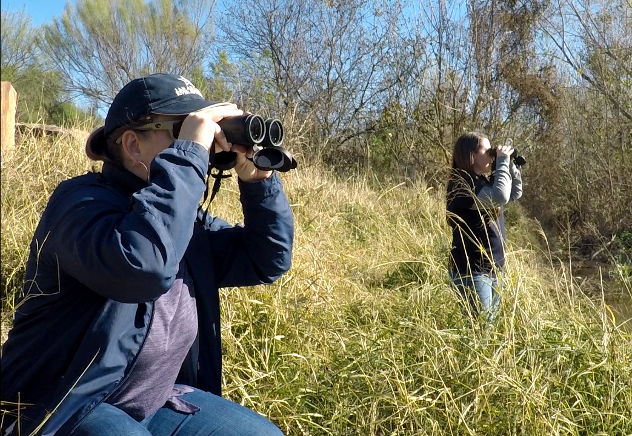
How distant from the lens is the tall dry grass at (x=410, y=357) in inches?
97.7

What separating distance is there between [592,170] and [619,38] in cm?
195

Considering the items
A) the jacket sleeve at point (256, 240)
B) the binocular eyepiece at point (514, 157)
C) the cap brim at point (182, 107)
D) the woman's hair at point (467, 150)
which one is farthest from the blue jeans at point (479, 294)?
the cap brim at point (182, 107)

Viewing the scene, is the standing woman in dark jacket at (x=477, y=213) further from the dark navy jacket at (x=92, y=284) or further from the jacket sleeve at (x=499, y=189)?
the dark navy jacket at (x=92, y=284)

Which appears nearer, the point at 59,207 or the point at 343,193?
the point at 59,207

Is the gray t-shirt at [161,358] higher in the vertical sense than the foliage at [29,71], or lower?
lower

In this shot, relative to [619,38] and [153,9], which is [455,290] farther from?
[153,9]

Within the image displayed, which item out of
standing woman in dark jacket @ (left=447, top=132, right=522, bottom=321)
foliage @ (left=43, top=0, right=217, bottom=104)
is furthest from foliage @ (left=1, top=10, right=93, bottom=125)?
standing woman in dark jacket @ (left=447, top=132, right=522, bottom=321)

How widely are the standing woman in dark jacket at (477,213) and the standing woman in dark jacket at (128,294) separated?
Answer: 197 centimetres

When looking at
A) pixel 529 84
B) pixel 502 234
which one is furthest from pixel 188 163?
pixel 529 84

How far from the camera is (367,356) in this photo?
2.78m

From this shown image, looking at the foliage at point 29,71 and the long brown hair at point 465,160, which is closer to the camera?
the long brown hair at point 465,160

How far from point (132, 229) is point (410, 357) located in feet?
5.55

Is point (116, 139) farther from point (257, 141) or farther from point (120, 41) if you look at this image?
point (120, 41)

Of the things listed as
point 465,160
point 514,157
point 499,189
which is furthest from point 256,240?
point 514,157
